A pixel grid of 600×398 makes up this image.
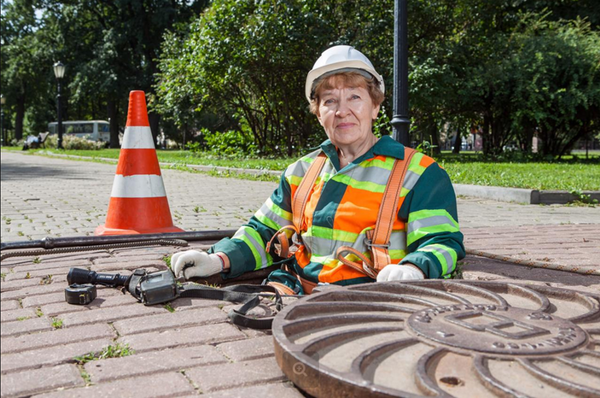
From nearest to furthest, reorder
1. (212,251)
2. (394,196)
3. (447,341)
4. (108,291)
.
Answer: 1. (447,341)
2. (394,196)
3. (108,291)
4. (212,251)

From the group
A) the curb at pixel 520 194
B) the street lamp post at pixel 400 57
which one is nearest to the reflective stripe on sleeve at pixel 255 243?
the street lamp post at pixel 400 57

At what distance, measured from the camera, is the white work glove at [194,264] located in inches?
117

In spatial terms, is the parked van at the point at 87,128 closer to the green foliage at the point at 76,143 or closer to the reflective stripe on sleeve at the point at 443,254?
the green foliage at the point at 76,143

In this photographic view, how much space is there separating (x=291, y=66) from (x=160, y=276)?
16.1 m

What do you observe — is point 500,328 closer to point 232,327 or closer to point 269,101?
point 232,327

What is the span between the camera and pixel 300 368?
5.62 ft

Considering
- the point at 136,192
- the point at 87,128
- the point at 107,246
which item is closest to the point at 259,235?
the point at 107,246

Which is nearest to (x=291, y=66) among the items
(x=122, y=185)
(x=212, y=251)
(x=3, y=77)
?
(x=122, y=185)

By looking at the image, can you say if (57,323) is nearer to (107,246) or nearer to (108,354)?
(108,354)

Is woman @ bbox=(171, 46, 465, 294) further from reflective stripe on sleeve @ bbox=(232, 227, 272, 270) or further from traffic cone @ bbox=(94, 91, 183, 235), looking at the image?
traffic cone @ bbox=(94, 91, 183, 235)

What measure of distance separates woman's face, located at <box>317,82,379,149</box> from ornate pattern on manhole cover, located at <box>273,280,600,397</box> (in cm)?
79

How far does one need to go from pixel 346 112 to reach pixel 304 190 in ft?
1.35

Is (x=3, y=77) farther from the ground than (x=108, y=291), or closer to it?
farther from the ground

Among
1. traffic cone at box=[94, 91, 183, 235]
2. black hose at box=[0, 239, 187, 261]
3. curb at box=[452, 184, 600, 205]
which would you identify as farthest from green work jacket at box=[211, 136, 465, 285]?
curb at box=[452, 184, 600, 205]
